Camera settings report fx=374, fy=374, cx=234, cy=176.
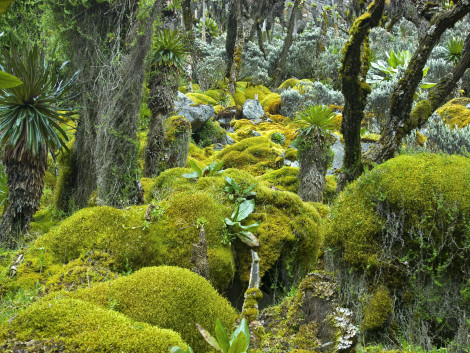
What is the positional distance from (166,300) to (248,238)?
1.69m

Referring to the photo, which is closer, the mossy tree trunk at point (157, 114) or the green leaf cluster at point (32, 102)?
the green leaf cluster at point (32, 102)

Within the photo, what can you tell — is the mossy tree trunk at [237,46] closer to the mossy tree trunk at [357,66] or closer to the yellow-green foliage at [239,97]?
the yellow-green foliage at [239,97]

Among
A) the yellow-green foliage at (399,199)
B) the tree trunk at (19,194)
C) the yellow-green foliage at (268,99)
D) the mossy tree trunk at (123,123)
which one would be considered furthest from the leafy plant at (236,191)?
the yellow-green foliage at (268,99)

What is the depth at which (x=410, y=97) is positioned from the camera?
5.66 m

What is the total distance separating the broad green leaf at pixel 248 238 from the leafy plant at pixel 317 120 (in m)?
3.29

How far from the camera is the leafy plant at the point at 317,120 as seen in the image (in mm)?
7051

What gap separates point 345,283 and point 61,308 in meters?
2.31

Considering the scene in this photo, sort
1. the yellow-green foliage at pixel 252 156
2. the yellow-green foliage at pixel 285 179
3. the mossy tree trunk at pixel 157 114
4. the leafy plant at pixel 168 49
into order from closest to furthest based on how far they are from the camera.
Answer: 1. the yellow-green foliage at pixel 285 179
2. the leafy plant at pixel 168 49
3. the mossy tree trunk at pixel 157 114
4. the yellow-green foliage at pixel 252 156

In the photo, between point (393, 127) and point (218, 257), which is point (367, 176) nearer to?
point (218, 257)

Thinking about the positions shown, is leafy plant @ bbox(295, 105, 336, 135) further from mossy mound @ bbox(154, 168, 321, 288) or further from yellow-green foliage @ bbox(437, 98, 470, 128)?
yellow-green foliage @ bbox(437, 98, 470, 128)

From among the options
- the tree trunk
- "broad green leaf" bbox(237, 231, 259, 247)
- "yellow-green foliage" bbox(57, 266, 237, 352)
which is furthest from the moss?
the tree trunk

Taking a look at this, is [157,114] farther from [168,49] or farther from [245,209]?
[245,209]

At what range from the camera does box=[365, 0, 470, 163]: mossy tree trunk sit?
5590 millimetres

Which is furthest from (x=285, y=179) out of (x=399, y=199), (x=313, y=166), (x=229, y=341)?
(x=229, y=341)
